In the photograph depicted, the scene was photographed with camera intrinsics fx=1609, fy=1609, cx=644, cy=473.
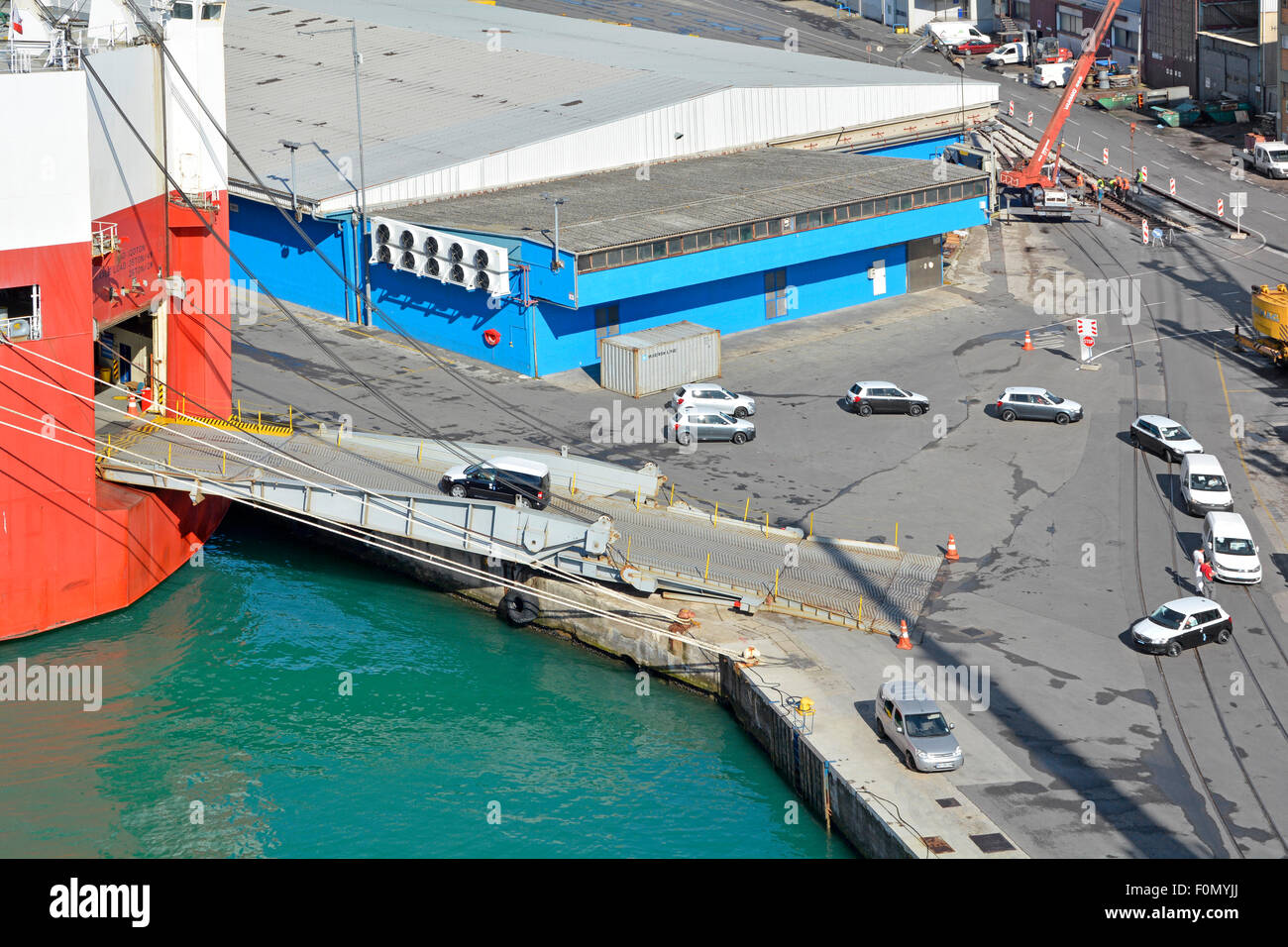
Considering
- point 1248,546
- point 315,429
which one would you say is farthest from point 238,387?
point 1248,546

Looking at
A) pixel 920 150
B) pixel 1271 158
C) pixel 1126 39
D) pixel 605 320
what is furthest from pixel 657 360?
pixel 1126 39

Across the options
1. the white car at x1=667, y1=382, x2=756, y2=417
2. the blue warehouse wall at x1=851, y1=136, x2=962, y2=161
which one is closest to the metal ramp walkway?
the white car at x1=667, y1=382, x2=756, y2=417

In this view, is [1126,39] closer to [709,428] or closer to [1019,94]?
[1019,94]

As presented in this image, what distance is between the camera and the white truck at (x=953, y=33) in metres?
126

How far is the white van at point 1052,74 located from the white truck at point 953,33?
11.9 metres

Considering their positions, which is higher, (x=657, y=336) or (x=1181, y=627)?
(x=657, y=336)

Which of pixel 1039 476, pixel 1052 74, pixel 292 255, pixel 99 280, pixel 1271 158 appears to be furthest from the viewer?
pixel 1052 74

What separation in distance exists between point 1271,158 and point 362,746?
72.0 meters

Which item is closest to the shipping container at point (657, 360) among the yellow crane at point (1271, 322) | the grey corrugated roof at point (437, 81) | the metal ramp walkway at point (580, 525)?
the metal ramp walkway at point (580, 525)

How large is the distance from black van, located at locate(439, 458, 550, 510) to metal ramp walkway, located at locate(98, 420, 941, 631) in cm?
71

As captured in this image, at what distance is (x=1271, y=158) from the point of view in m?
92.8

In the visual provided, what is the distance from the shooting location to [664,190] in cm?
7269

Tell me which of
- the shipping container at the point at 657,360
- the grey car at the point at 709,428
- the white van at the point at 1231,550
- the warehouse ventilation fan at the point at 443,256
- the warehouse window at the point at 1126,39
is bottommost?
the white van at the point at 1231,550

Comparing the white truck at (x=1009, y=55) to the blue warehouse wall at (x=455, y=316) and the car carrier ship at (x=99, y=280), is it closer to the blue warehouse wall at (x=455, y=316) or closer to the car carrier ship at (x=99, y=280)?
the blue warehouse wall at (x=455, y=316)
